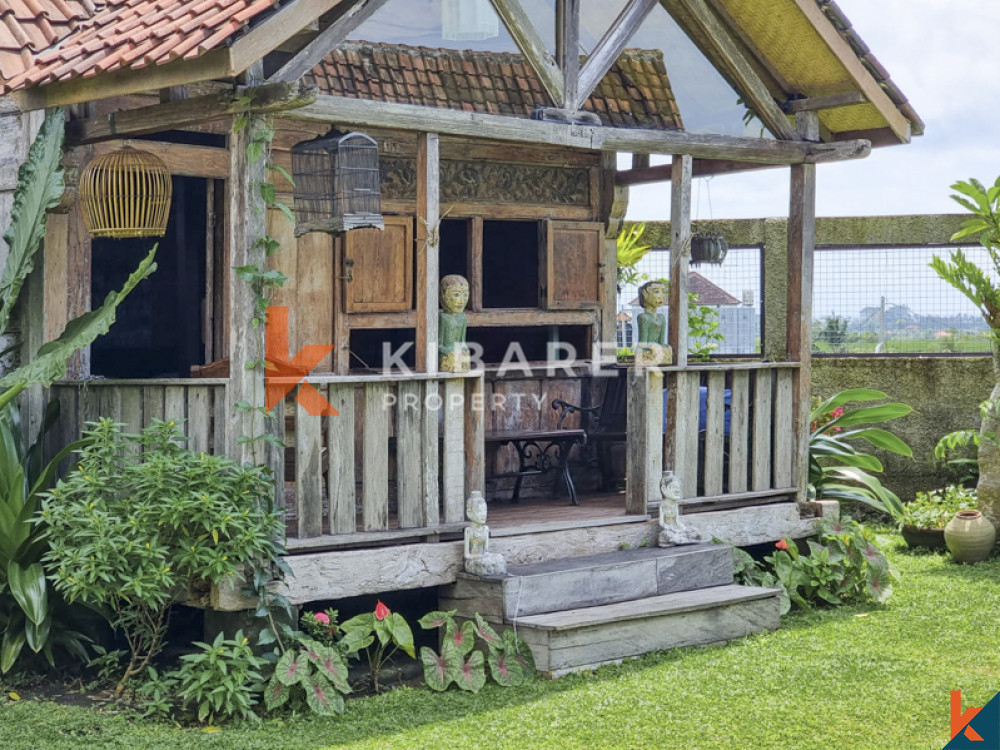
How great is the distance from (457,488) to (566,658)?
1196 millimetres

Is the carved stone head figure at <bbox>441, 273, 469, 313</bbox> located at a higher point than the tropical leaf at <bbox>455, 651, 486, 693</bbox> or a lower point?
higher

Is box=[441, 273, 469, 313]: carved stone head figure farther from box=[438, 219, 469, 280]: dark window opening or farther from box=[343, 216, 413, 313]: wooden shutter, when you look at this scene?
box=[438, 219, 469, 280]: dark window opening

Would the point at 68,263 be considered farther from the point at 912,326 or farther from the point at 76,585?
the point at 912,326

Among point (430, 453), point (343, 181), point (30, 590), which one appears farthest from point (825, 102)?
point (30, 590)

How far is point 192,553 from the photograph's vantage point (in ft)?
22.2

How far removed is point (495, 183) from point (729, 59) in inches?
84.3

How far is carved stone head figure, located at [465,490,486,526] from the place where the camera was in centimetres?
783

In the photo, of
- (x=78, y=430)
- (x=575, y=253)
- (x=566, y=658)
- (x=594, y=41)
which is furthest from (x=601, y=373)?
(x=78, y=430)

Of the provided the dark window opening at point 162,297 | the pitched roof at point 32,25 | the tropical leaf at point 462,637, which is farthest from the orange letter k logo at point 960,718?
the pitched roof at point 32,25

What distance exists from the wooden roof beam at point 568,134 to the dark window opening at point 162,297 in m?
2.77

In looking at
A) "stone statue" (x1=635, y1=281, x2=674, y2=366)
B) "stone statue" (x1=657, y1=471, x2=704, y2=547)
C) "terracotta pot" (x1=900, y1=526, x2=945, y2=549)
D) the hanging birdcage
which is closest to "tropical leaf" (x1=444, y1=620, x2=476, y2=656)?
"stone statue" (x1=657, y1=471, x2=704, y2=547)

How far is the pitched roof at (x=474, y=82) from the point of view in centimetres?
936

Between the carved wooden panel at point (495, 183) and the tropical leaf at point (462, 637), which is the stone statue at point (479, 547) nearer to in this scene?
the tropical leaf at point (462, 637)

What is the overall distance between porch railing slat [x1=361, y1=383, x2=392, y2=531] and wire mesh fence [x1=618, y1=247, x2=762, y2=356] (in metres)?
6.91
